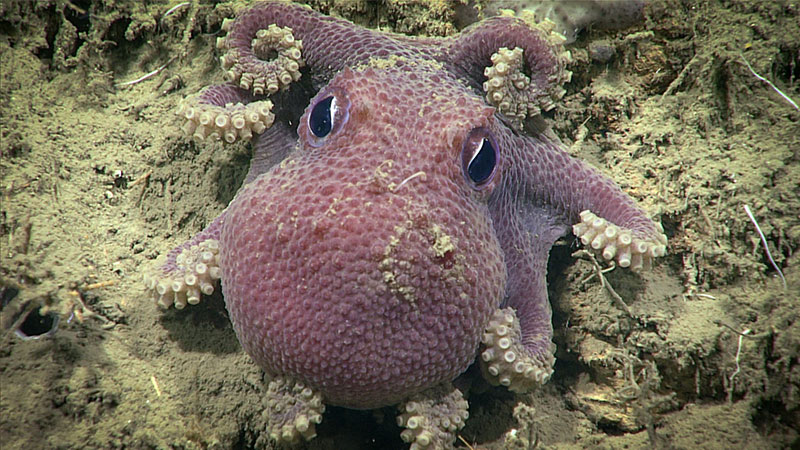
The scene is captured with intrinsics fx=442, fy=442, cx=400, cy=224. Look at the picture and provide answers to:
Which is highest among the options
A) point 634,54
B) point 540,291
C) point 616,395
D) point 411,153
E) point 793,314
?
point 634,54

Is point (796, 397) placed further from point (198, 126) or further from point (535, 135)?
point (198, 126)

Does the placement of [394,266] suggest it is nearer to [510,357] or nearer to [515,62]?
[510,357]

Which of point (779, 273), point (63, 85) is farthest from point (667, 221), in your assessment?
point (63, 85)

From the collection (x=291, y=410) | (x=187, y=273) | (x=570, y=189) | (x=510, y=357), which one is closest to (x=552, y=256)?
(x=570, y=189)

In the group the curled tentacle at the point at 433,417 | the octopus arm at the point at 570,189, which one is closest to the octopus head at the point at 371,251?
the curled tentacle at the point at 433,417

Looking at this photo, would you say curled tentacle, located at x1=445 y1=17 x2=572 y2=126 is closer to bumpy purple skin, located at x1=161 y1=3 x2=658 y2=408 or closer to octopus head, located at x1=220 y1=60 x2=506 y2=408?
bumpy purple skin, located at x1=161 y1=3 x2=658 y2=408

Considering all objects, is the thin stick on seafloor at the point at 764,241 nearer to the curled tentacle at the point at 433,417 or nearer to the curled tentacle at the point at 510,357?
the curled tentacle at the point at 510,357
